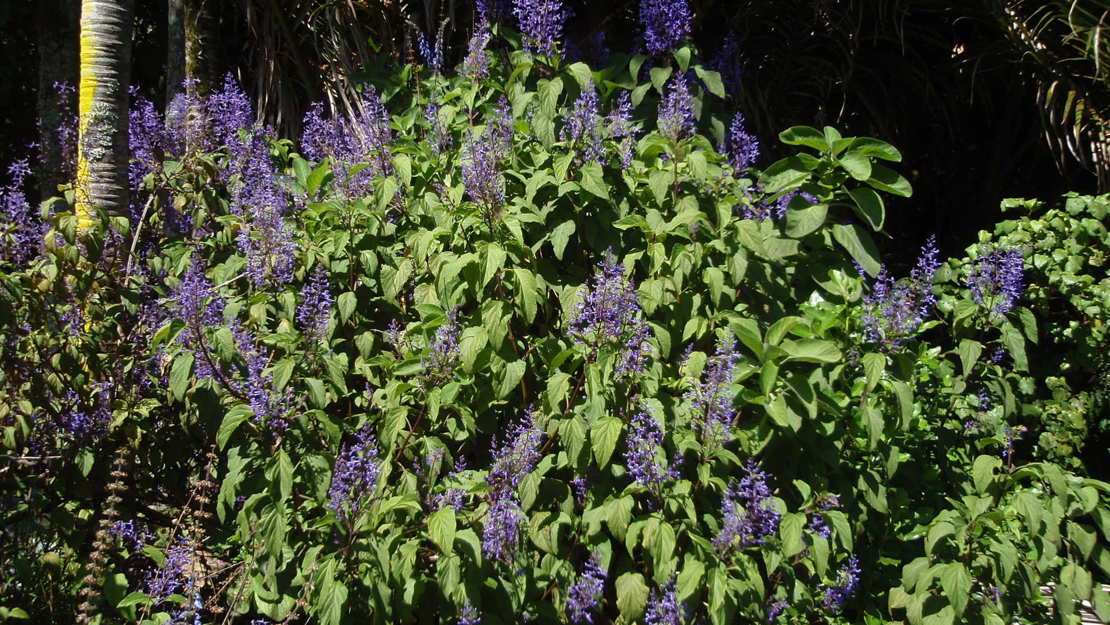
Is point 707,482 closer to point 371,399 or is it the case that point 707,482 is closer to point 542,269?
point 542,269

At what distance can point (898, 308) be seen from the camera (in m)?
2.47

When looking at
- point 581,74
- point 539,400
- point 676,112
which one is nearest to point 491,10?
point 581,74

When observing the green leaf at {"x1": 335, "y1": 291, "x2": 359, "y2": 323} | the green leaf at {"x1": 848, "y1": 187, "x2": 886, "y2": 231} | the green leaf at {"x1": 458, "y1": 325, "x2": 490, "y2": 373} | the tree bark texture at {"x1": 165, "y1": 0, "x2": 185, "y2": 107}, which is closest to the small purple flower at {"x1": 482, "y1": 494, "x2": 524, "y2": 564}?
the green leaf at {"x1": 458, "y1": 325, "x2": 490, "y2": 373}

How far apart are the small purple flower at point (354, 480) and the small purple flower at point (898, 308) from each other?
1.43 m

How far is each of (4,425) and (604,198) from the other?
1.97m

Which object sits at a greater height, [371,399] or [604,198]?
[604,198]

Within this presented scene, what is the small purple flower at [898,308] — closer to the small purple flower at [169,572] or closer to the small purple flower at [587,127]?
the small purple flower at [587,127]

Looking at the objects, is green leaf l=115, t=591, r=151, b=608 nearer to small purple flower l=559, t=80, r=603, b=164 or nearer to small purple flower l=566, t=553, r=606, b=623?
small purple flower l=566, t=553, r=606, b=623

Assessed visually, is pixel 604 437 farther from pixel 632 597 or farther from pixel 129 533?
pixel 129 533

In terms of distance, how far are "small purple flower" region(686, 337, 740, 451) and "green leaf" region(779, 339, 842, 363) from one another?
6.3 inches

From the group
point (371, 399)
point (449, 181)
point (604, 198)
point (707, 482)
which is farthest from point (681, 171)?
point (371, 399)

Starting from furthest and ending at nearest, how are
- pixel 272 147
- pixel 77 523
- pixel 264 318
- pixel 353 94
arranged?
pixel 353 94 → pixel 272 147 → pixel 77 523 → pixel 264 318

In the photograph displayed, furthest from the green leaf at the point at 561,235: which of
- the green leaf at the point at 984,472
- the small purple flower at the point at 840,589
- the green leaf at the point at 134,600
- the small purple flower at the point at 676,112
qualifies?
the green leaf at the point at 134,600

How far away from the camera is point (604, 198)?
2535 mm
